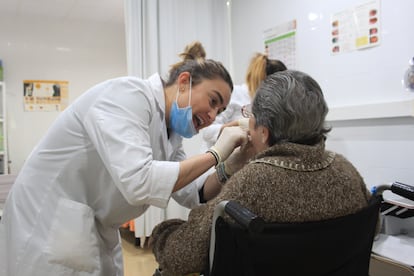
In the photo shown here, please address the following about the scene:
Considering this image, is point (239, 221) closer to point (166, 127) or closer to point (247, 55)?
Result: point (166, 127)

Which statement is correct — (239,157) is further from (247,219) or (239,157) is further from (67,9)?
(67,9)

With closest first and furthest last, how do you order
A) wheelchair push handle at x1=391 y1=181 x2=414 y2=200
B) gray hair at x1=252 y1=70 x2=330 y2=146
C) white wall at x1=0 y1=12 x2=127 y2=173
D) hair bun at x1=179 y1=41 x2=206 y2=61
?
gray hair at x1=252 y1=70 x2=330 y2=146 → wheelchair push handle at x1=391 y1=181 x2=414 y2=200 → hair bun at x1=179 y1=41 x2=206 y2=61 → white wall at x1=0 y1=12 x2=127 y2=173

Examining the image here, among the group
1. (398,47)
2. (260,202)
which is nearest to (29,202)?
(260,202)

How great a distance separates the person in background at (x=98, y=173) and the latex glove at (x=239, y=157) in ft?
0.18

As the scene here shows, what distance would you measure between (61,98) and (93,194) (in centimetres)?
368

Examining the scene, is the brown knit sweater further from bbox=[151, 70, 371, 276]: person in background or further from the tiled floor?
the tiled floor

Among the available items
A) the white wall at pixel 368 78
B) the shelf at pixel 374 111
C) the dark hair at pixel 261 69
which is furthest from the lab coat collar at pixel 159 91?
the white wall at pixel 368 78

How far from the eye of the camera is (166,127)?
1.22 metres

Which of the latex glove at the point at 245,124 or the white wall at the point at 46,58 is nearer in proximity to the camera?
the latex glove at the point at 245,124

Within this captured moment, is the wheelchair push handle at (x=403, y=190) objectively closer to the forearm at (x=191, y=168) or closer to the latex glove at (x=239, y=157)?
the latex glove at (x=239, y=157)

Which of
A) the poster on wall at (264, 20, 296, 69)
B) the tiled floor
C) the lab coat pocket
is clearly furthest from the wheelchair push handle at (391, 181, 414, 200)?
the tiled floor

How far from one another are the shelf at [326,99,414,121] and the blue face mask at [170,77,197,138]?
98cm

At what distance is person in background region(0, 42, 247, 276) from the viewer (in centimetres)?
90

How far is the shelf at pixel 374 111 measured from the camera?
5.74ft
